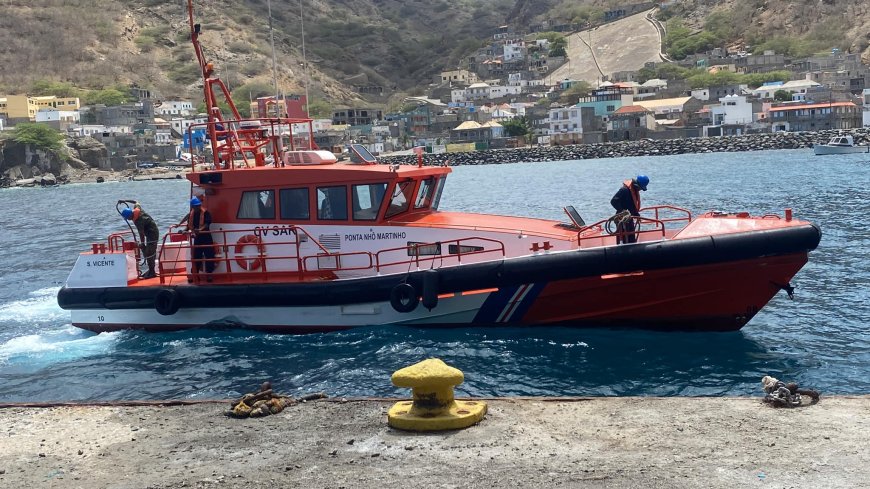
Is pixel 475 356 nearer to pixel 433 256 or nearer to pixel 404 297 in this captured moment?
pixel 404 297

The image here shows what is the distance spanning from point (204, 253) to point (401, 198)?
3.31 m

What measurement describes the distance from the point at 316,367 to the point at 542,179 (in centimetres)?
5223

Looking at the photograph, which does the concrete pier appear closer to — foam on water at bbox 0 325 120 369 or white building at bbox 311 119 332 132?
foam on water at bbox 0 325 120 369

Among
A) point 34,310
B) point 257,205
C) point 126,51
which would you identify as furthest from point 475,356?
point 126,51

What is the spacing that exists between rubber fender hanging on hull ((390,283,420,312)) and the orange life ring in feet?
7.68

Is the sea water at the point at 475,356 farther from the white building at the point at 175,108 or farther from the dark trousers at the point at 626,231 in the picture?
the white building at the point at 175,108

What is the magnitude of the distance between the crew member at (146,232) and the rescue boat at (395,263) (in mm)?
271

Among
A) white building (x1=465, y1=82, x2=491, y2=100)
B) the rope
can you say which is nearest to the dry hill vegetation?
white building (x1=465, y1=82, x2=491, y2=100)

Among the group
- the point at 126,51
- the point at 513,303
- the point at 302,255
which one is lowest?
the point at 513,303

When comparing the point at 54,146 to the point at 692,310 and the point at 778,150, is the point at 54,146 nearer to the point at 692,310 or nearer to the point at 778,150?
the point at 778,150

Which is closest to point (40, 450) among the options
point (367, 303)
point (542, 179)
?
point (367, 303)

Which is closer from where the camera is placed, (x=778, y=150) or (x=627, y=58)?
(x=778, y=150)

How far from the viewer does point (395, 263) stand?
43.7 feet

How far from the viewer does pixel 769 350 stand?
488 inches
